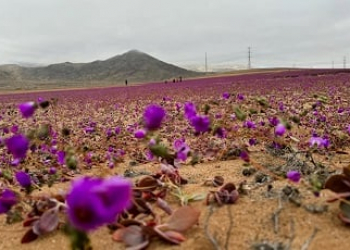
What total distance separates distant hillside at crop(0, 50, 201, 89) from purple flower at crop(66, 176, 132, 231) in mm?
143498

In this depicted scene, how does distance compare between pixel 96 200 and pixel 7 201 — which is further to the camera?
pixel 7 201

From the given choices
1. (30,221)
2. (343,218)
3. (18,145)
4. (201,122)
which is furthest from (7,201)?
(343,218)

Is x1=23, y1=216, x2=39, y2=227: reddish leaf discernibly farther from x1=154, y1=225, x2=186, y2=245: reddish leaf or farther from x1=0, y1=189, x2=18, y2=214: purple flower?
x1=154, y1=225, x2=186, y2=245: reddish leaf

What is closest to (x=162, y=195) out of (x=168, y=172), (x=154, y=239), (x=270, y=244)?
(x=168, y=172)

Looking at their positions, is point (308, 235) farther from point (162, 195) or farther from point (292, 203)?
point (162, 195)

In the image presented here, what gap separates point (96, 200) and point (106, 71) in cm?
16640

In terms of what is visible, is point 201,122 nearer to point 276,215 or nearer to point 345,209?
point 276,215

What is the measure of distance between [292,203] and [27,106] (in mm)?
1599

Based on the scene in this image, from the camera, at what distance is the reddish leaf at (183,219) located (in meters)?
2.30

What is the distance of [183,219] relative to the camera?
7.59 ft

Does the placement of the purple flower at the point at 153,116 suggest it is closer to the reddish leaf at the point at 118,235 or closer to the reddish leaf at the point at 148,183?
the reddish leaf at the point at 118,235

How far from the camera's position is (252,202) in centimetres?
270

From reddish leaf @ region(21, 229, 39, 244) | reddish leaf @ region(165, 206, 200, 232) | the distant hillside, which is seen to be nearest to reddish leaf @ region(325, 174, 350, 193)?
reddish leaf @ region(165, 206, 200, 232)

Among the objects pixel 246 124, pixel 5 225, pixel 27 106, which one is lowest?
pixel 5 225
